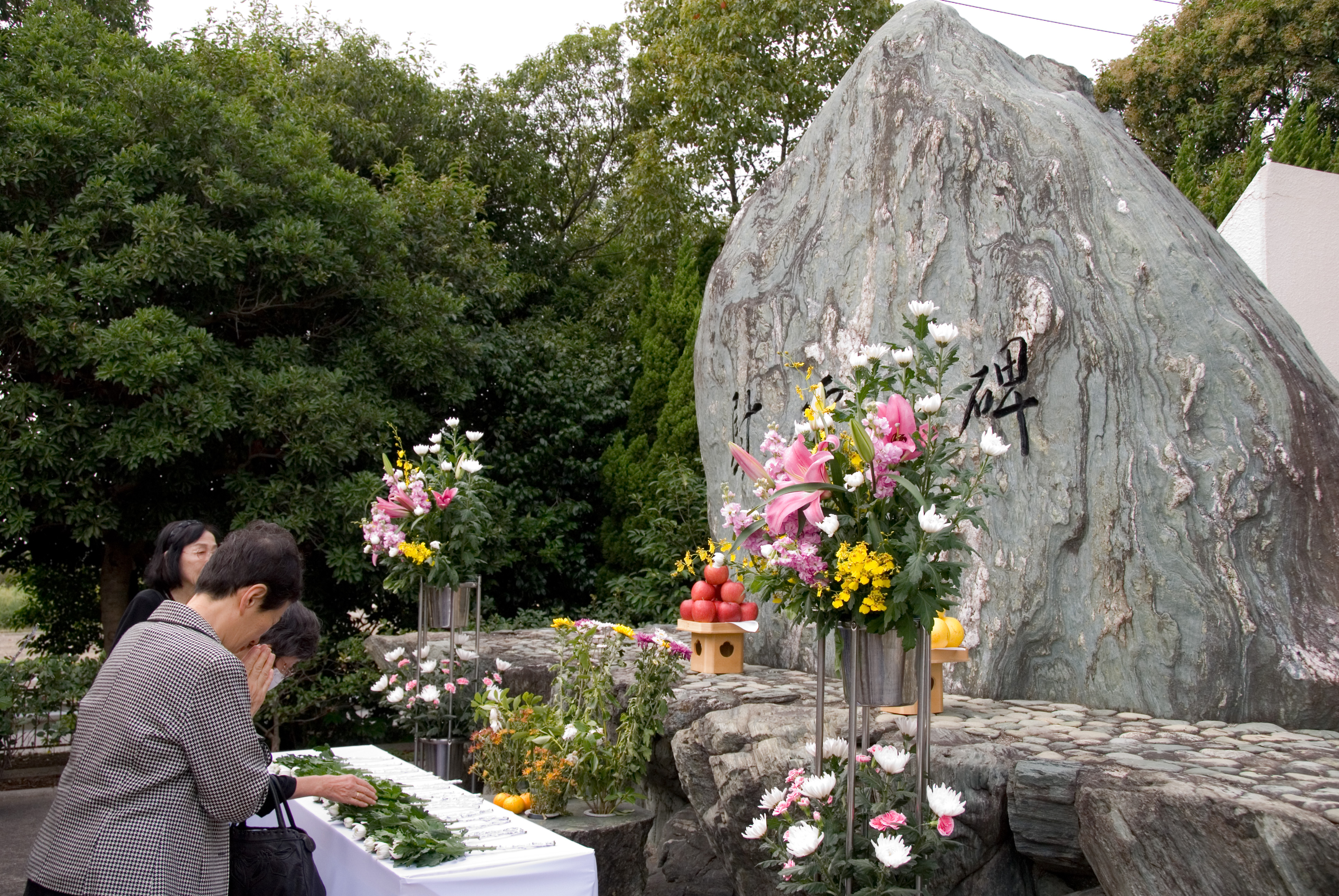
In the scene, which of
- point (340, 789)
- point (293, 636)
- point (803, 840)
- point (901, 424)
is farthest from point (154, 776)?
point (901, 424)

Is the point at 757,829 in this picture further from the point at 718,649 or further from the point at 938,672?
the point at 718,649

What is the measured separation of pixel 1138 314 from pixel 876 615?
275cm

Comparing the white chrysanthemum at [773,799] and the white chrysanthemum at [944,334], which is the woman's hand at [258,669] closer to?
the white chrysanthemum at [773,799]

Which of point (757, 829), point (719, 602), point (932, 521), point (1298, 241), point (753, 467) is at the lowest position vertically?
point (757, 829)

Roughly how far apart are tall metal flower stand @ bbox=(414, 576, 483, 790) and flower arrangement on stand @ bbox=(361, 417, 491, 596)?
0.07 meters

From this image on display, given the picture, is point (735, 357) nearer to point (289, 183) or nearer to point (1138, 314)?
point (1138, 314)

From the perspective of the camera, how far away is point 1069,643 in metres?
4.80

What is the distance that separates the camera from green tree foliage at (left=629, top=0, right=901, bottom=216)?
11766 millimetres

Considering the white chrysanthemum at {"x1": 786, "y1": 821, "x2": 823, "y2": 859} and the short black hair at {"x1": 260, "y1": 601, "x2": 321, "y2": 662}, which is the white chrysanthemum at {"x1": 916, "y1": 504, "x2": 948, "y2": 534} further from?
the short black hair at {"x1": 260, "y1": 601, "x2": 321, "y2": 662}

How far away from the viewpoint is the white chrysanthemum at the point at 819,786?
3.06m

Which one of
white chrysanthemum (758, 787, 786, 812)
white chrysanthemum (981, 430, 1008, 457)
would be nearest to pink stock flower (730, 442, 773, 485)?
white chrysanthemum (981, 430, 1008, 457)

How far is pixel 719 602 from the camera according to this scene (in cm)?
545

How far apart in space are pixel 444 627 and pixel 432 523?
1.90 ft

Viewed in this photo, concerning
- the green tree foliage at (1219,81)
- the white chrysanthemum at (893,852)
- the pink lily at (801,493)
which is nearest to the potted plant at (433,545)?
the pink lily at (801,493)
